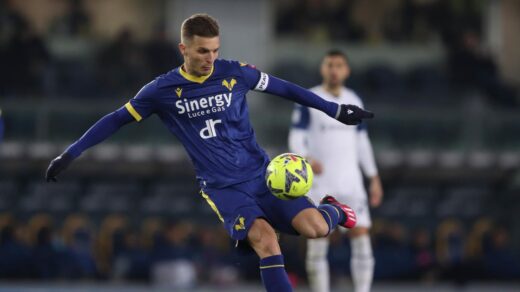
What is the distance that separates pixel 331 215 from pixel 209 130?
1165 millimetres

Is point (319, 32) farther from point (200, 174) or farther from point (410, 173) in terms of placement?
point (200, 174)

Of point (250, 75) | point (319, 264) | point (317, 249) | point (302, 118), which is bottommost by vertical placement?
point (319, 264)

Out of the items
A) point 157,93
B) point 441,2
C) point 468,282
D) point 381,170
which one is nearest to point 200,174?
point 157,93

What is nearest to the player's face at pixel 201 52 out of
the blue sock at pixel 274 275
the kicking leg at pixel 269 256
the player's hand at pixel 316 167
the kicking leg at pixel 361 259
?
the kicking leg at pixel 269 256

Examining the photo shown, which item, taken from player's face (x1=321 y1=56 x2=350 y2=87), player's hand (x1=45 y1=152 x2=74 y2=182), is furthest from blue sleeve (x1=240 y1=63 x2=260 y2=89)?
player's face (x1=321 y1=56 x2=350 y2=87)

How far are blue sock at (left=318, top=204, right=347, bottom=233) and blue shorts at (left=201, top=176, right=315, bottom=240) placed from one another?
0.19 m

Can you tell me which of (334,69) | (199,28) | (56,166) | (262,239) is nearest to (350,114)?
(262,239)

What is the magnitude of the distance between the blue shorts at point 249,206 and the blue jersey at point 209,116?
0.22 feet

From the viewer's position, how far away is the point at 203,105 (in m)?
9.13

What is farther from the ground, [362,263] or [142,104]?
[142,104]

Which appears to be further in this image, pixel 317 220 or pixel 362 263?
pixel 362 263

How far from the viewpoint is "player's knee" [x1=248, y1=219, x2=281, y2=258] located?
8.91 meters

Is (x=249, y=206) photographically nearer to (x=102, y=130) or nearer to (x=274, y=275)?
(x=274, y=275)

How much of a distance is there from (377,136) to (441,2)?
5.26 meters
